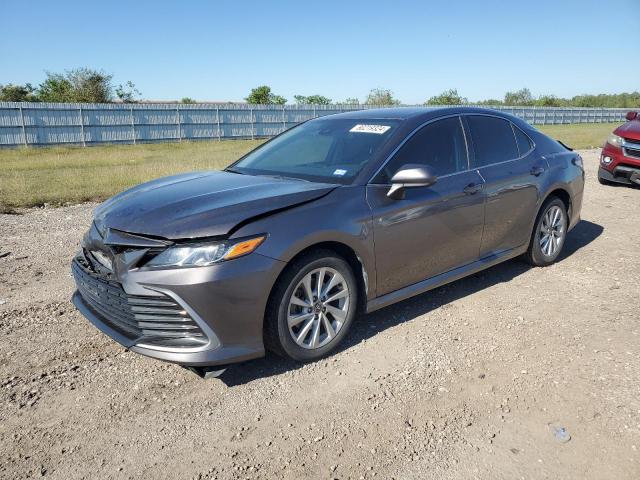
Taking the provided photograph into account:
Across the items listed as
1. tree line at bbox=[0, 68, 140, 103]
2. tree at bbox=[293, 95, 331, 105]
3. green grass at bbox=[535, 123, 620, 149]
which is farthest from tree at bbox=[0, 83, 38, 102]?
green grass at bbox=[535, 123, 620, 149]

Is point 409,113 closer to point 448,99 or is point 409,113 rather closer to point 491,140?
point 491,140

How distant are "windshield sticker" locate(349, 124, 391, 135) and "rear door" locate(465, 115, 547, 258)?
0.91 metres

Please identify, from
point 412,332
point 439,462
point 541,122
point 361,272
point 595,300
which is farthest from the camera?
point 541,122

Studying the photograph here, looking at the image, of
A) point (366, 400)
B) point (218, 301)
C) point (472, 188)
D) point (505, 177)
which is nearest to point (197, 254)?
point (218, 301)

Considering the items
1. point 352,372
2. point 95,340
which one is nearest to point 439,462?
point 352,372

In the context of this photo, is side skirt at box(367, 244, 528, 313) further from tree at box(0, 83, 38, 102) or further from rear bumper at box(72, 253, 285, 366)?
tree at box(0, 83, 38, 102)

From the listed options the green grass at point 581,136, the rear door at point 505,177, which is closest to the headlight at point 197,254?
the rear door at point 505,177

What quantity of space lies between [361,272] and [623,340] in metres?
1.99

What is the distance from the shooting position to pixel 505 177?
4660mm

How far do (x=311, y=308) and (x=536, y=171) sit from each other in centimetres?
296

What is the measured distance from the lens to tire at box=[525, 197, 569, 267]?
5230 mm

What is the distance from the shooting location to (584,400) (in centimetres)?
302

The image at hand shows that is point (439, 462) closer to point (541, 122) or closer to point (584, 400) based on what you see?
point (584, 400)

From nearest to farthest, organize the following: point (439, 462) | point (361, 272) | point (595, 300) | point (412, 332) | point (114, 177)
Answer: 1. point (439, 462)
2. point (361, 272)
3. point (412, 332)
4. point (595, 300)
5. point (114, 177)
